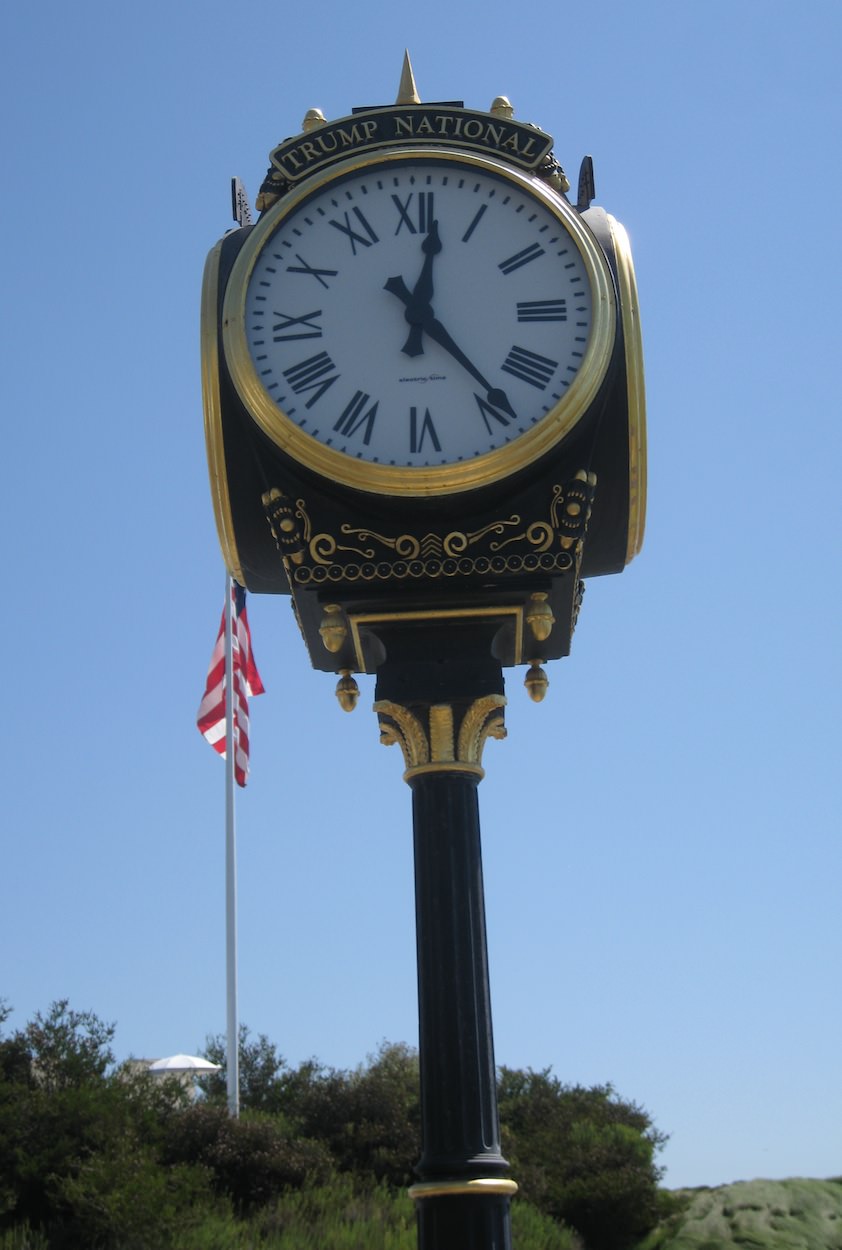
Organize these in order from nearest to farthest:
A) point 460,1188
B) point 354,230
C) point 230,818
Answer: point 460,1188 → point 354,230 → point 230,818

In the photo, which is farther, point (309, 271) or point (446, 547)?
point (309, 271)

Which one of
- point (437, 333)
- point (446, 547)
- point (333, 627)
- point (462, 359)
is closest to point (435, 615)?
point (446, 547)

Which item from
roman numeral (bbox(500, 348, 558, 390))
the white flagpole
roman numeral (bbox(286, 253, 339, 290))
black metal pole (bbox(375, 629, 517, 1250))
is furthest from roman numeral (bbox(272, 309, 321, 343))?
the white flagpole

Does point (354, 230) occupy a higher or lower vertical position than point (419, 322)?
higher

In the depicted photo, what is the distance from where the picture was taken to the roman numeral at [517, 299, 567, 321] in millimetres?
5750

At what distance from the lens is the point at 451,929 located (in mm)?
5270

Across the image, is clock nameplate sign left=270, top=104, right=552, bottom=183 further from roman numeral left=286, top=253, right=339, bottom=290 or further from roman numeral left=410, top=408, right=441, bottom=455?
roman numeral left=410, top=408, right=441, bottom=455

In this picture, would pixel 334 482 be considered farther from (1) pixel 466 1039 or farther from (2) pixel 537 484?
(1) pixel 466 1039

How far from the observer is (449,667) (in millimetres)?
5660

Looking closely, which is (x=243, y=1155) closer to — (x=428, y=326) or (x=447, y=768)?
(x=447, y=768)

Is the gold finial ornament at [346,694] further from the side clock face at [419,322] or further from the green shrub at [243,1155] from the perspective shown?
the green shrub at [243,1155]

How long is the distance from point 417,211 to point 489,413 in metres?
0.89

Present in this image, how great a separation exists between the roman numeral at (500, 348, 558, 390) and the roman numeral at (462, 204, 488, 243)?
502 mm

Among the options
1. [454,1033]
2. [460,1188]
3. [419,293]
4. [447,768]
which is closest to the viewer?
[460,1188]
